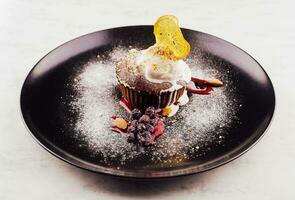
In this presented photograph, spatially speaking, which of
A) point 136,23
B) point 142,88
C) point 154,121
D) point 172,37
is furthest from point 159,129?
point 136,23

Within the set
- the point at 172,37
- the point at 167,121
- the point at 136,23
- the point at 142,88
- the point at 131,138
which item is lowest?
the point at 131,138

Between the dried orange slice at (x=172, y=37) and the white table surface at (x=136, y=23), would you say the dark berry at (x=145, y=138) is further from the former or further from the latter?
the dried orange slice at (x=172, y=37)

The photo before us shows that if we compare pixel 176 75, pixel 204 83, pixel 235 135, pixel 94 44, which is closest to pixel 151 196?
pixel 235 135

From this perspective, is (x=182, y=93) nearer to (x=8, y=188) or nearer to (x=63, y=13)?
(x=8, y=188)

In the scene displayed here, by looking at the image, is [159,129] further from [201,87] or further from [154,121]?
[201,87]

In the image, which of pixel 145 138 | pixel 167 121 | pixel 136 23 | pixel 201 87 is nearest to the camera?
pixel 145 138

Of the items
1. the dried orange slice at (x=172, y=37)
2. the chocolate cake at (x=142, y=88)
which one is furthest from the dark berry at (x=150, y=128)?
the dried orange slice at (x=172, y=37)

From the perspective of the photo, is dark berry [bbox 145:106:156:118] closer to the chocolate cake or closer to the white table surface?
the chocolate cake

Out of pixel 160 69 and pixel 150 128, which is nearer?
pixel 150 128
